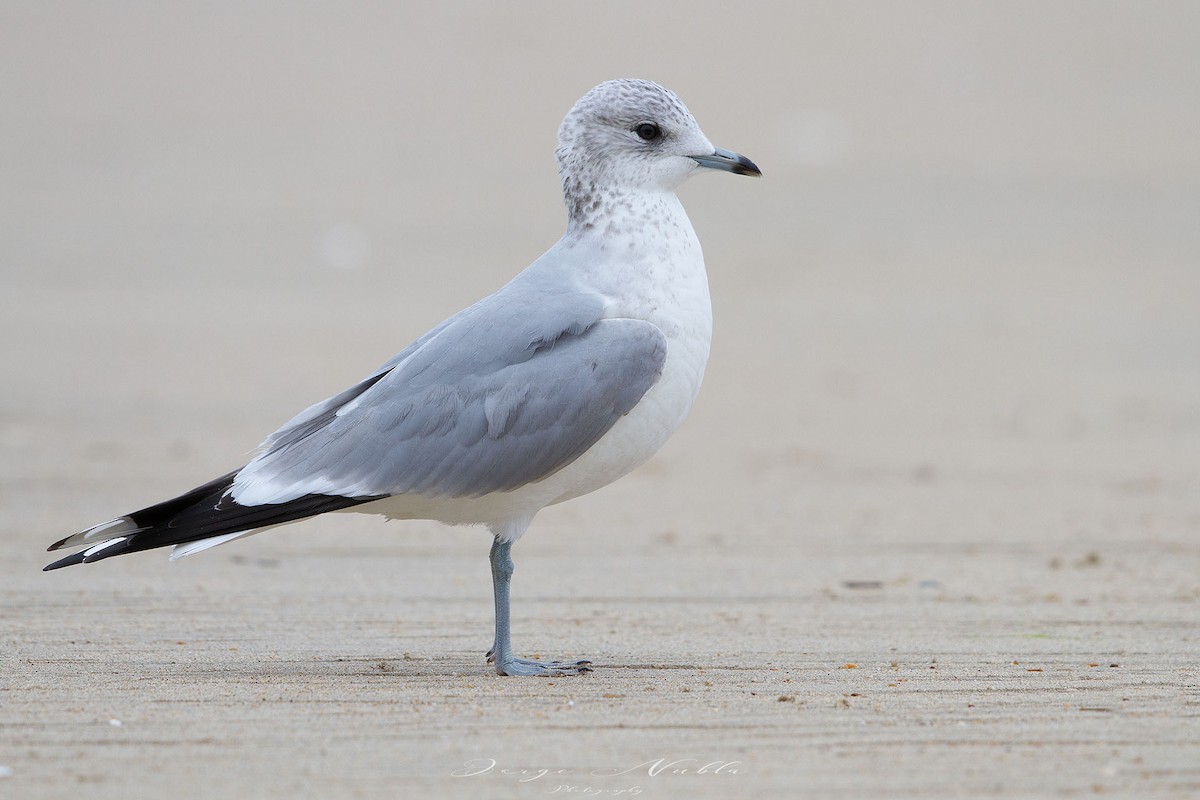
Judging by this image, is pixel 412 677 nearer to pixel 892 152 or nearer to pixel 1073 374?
pixel 1073 374

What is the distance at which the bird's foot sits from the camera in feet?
15.8

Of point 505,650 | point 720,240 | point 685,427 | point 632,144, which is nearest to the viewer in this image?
point 505,650

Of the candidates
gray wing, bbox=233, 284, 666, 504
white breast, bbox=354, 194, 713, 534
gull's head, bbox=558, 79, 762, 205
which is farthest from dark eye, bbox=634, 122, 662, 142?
gray wing, bbox=233, 284, 666, 504

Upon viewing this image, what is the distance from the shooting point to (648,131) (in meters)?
5.27

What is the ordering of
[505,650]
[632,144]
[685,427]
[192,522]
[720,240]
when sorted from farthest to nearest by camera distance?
[720,240] → [685,427] → [632,144] → [505,650] → [192,522]

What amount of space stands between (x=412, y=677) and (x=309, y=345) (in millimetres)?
9241

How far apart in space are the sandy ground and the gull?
44 centimetres

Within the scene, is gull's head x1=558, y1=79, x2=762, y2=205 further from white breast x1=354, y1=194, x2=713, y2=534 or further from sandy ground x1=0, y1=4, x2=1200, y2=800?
sandy ground x1=0, y1=4, x2=1200, y2=800

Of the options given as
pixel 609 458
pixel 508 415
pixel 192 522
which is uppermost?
pixel 508 415

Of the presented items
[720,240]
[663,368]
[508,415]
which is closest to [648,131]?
[663,368]

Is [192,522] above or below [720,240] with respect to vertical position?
below

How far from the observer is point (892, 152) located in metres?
22.2

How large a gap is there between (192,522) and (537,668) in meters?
1.09

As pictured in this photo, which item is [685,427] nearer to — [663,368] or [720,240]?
[663,368]
